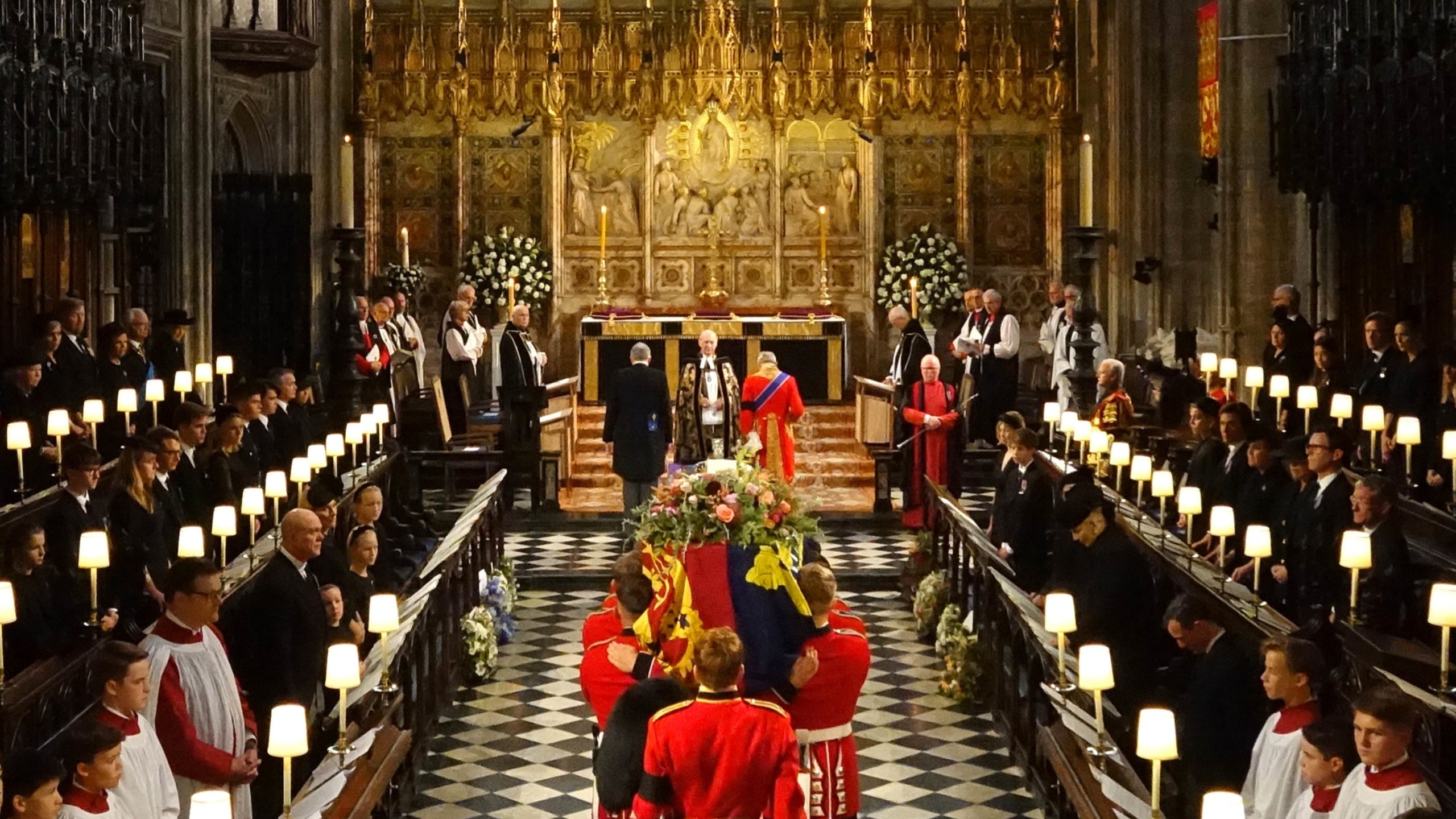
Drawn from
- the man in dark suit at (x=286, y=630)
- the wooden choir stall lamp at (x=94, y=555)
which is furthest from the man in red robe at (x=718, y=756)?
the wooden choir stall lamp at (x=94, y=555)

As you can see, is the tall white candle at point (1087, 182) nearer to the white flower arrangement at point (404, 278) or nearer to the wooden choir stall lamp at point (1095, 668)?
the wooden choir stall lamp at point (1095, 668)

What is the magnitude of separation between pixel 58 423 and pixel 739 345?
11.6 m

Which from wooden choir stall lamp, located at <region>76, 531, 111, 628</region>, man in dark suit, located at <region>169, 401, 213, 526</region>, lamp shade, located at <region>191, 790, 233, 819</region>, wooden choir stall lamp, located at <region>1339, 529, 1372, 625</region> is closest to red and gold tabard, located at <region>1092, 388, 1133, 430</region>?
wooden choir stall lamp, located at <region>1339, 529, 1372, 625</region>

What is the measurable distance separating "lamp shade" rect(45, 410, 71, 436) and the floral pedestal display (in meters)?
5.30

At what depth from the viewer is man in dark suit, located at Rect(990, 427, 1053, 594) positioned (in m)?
12.1

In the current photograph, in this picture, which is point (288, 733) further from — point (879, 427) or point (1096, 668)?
point (879, 427)

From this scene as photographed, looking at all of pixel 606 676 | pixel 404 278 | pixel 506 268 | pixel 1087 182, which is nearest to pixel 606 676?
pixel 606 676

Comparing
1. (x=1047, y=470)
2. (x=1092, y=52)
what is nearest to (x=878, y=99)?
(x=1092, y=52)

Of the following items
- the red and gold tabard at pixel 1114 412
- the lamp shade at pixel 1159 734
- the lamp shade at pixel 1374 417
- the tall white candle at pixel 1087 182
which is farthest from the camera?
the tall white candle at pixel 1087 182

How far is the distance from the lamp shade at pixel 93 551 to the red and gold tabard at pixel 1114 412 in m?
8.40

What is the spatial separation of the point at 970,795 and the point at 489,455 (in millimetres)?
9438

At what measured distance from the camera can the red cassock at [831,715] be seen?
8.52 meters

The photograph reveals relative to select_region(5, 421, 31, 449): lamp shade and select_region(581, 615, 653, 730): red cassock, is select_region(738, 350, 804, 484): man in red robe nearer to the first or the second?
select_region(5, 421, 31, 449): lamp shade

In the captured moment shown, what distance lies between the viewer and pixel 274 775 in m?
8.82
